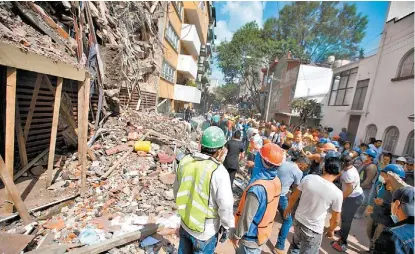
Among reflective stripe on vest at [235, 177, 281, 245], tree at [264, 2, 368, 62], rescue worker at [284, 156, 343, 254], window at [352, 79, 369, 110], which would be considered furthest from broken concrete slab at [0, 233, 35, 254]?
tree at [264, 2, 368, 62]

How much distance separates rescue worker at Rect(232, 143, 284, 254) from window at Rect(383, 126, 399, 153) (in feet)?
30.0

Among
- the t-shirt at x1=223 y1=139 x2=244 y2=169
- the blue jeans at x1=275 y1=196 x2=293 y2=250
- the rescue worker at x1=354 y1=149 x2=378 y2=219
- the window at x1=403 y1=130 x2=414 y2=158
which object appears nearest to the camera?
the blue jeans at x1=275 y1=196 x2=293 y2=250

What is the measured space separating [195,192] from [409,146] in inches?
374

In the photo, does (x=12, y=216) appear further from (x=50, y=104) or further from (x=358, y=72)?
(x=358, y=72)

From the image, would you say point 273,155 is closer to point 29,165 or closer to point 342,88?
point 29,165

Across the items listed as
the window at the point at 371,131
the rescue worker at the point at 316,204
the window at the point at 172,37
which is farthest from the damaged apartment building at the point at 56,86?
the window at the point at 371,131

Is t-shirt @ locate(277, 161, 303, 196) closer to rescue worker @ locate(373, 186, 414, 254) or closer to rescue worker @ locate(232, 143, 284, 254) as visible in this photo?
rescue worker @ locate(232, 143, 284, 254)

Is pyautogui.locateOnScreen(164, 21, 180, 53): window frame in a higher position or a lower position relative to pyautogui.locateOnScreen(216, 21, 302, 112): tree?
lower

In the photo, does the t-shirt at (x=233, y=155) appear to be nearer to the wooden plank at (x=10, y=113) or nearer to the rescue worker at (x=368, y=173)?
the rescue worker at (x=368, y=173)

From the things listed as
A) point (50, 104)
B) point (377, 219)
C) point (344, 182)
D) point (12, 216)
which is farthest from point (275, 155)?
point (50, 104)

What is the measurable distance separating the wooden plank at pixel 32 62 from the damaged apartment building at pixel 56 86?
0.5 inches

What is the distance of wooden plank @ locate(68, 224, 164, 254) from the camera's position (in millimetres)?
2668

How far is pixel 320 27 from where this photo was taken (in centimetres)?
2808

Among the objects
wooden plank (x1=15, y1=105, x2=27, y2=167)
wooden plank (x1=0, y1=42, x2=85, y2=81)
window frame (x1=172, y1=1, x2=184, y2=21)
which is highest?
window frame (x1=172, y1=1, x2=184, y2=21)
